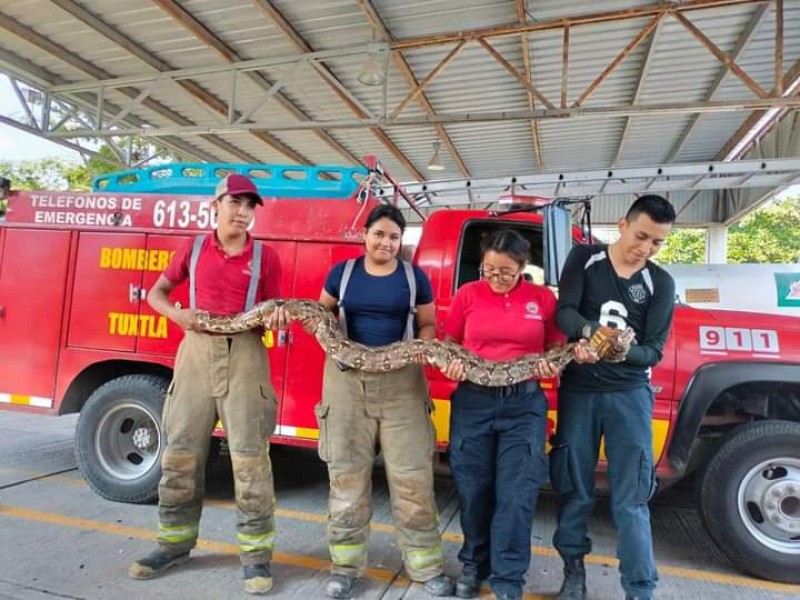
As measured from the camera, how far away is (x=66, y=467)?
499cm

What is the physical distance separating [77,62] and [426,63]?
559 cm

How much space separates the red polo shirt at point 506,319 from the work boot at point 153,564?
2079 millimetres

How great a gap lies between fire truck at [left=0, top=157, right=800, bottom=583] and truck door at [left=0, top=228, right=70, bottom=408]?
0.01m

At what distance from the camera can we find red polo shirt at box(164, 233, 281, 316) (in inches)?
118

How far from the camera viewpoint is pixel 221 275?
9.86ft

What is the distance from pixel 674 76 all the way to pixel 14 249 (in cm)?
927

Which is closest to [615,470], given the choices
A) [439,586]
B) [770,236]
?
[439,586]

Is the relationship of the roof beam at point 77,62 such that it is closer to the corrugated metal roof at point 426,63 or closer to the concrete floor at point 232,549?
the corrugated metal roof at point 426,63

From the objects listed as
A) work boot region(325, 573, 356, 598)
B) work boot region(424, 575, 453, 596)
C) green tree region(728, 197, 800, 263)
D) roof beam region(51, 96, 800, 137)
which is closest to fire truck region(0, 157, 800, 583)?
work boot region(424, 575, 453, 596)

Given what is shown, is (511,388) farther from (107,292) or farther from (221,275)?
(107,292)

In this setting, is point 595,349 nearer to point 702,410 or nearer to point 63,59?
point 702,410

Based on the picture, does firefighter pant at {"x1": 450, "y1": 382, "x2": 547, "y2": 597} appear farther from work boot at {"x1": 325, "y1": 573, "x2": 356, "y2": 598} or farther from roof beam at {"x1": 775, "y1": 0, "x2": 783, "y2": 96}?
roof beam at {"x1": 775, "y1": 0, "x2": 783, "y2": 96}

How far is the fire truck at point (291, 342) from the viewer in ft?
10.6

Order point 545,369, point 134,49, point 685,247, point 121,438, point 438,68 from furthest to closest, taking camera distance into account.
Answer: point 685,247
point 134,49
point 438,68
point 121,438
point 545,369
